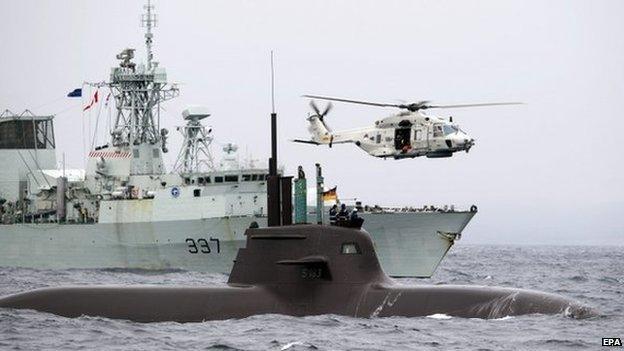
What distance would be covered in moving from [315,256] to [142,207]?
3536 cm

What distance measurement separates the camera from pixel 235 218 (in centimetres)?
5475

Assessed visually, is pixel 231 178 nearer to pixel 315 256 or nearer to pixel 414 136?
pixel 414 136

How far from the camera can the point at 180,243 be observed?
184ft

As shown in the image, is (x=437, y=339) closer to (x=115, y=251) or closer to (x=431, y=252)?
(x=431, y=252)

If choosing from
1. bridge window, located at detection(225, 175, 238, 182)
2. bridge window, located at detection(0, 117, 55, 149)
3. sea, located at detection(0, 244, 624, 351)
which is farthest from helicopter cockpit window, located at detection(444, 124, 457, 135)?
bridge window, located at detection(0, 117, 55, 149)

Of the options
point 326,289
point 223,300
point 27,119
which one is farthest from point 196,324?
point 27,119

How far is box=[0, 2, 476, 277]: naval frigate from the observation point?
53.3m

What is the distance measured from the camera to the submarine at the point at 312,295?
2345 cm

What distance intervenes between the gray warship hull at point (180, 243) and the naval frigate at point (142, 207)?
5 centimetres

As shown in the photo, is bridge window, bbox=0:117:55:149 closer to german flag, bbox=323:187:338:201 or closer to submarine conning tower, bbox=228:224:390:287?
german flag, bbox=323:187:338:201

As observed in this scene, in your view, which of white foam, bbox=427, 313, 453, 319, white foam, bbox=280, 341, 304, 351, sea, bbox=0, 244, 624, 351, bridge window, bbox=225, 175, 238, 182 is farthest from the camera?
bridge window, bbox=225, 175, 238, 182

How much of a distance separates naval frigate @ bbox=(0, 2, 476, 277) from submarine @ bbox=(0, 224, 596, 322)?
94.5 ft

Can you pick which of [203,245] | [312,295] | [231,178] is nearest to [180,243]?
[203,245]

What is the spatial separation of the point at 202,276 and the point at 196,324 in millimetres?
29444
